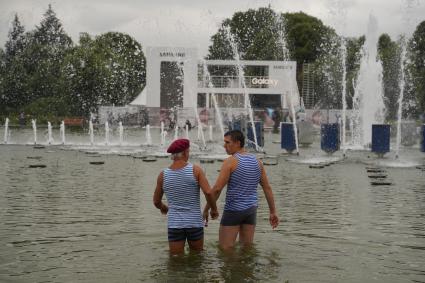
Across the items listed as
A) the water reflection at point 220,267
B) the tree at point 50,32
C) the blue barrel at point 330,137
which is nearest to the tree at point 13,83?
the tree at point 50,32

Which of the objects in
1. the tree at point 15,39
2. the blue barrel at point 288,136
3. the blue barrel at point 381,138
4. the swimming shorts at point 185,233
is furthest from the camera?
the tree at point 15,39

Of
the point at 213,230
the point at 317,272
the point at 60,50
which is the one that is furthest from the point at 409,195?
the point at 60,50

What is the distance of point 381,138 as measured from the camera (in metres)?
24.2

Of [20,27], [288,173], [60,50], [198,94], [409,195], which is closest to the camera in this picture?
[409,195]

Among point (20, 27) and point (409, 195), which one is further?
point (20, 27)

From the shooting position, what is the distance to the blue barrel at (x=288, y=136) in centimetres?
2686

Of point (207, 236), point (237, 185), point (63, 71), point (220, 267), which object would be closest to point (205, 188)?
point (237, 185)

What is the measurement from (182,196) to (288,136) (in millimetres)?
19974

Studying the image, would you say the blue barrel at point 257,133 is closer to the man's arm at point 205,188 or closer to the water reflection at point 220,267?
the water reflection at point 220,267

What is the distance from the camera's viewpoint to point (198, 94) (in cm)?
7231

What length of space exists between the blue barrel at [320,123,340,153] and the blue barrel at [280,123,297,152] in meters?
1.39

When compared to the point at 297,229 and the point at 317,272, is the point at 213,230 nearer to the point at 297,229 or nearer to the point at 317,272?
the point at 297,229

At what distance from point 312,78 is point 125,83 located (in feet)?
83.9

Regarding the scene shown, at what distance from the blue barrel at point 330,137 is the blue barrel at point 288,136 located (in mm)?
1394
